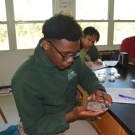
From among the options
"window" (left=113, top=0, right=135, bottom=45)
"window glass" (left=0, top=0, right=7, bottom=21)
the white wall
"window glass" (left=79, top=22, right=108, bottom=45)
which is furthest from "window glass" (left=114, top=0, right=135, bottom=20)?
"window glass" (left=0, top=0, right=7, bottom=21)

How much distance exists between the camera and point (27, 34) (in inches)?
126

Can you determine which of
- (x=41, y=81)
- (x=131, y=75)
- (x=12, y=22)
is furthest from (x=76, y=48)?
Result: (x=12, y=22)

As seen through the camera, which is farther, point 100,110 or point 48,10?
point 48,10

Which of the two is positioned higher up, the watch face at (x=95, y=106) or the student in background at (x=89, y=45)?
the student in background at (x=89, y=45)

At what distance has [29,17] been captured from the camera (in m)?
3.13

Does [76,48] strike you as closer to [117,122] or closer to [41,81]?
[41,81]

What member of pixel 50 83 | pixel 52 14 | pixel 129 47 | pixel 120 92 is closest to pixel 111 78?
pixel 120 92

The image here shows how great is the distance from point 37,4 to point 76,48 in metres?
2.48

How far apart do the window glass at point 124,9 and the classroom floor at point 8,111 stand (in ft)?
8.56

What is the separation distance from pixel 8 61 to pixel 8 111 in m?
1.02

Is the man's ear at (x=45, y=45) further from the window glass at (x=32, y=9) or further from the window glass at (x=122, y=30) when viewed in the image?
the window glass at (x=122, y=30)

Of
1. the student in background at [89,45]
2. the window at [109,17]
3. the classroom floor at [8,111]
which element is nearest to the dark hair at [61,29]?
the student in background at [89,45]

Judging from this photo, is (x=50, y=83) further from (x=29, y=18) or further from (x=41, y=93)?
(x=29, y=18)

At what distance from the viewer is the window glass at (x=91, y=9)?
10.9 ft
